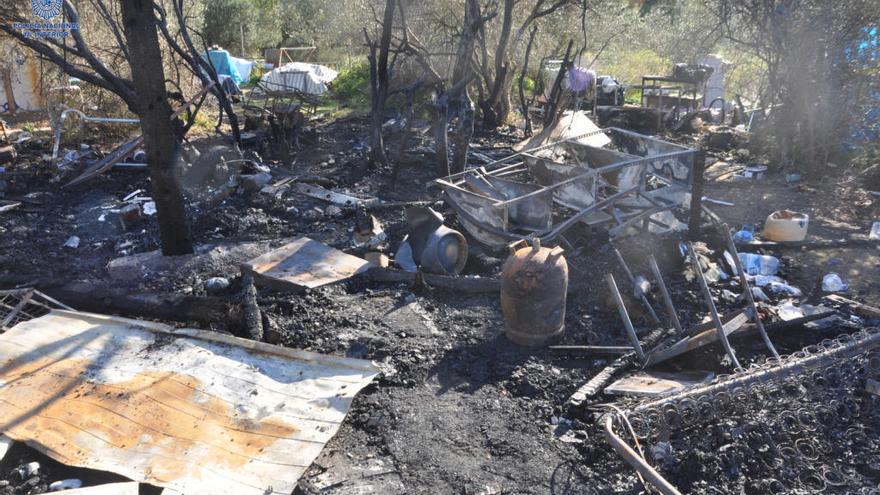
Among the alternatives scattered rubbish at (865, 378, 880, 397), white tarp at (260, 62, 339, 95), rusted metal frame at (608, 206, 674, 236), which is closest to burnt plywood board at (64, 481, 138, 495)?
scattered rubbish at (865, 378, 880, 397)

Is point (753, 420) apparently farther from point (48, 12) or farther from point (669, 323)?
point (48, 12)

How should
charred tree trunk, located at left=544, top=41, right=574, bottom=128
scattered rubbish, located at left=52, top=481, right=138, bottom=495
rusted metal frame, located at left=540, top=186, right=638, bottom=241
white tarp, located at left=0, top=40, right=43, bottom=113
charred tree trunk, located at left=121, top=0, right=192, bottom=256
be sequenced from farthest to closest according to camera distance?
white tarp, located at left=0, top=40, right=43, bottom=113 < charred tree trunk, located at left=544, top=41, right=574, bottom=128 < rusted metal frame, located at left=540, top=186, right=638, bottom=241 < charred tree trunk, located at left=121, top=0, right=192, bottom=256 < scattered rubbish, located at left=52, top=481, right=138, bottom=495

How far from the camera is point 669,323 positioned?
18.3 ft

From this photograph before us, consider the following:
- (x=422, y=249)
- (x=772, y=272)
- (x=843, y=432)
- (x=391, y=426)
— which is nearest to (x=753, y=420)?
(x=843, y=432)

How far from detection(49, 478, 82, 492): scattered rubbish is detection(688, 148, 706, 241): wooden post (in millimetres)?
6152

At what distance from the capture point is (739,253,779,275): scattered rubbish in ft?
Answer: 21.9

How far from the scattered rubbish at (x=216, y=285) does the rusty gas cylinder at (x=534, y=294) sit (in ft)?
9.51

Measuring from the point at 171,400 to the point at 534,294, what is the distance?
2709mm

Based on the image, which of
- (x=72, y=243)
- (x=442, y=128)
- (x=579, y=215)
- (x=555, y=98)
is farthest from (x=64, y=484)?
(x=555, y=98)

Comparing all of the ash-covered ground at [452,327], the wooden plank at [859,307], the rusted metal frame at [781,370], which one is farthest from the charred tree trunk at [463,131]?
the rusted metal frame at [781,370]

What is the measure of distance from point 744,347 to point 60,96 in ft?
46.5

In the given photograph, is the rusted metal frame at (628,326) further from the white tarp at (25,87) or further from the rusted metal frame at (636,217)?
the white tarp at (25,87)

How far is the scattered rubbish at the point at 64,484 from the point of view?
3.51 m

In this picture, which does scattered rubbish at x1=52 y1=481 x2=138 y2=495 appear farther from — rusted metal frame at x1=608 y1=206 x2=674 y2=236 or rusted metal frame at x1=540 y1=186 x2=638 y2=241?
rusted metal frame at x1=608 y1=206 x2=674 y2=236
